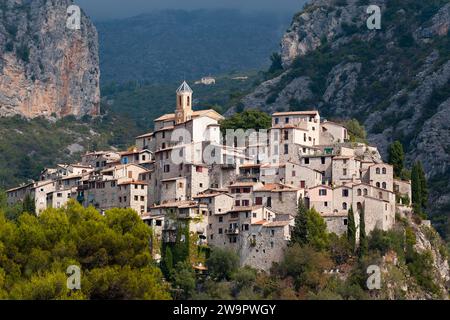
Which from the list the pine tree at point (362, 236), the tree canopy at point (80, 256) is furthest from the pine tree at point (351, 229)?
the tree canopy at point (80, 256)

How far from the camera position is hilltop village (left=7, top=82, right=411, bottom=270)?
109m

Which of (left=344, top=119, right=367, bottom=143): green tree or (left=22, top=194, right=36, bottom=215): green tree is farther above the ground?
(left=344, top=119, right=367, bottom=143): green tree

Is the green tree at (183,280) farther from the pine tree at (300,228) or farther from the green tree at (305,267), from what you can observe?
the pine tree at (300,228)

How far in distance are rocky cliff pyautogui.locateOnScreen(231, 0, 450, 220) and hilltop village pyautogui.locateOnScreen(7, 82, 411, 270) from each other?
39902mm

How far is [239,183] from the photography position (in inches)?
4525

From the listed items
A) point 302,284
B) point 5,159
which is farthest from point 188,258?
point 5,159

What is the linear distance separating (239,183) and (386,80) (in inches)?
2905

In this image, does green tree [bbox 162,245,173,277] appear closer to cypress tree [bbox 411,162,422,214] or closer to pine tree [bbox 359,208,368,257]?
pine tree [bbox 359,208,368,257]

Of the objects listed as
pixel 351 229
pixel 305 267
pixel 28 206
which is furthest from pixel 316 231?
pixel 28 206

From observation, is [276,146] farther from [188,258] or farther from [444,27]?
[444,27]

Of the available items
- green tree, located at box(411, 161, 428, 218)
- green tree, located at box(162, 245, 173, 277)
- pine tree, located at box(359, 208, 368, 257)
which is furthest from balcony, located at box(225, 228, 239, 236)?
green tree, located at box(411, 161, 428, 218)

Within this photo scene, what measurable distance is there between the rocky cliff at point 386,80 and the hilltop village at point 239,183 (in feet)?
131

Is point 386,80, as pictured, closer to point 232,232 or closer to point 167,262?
point 232,232
